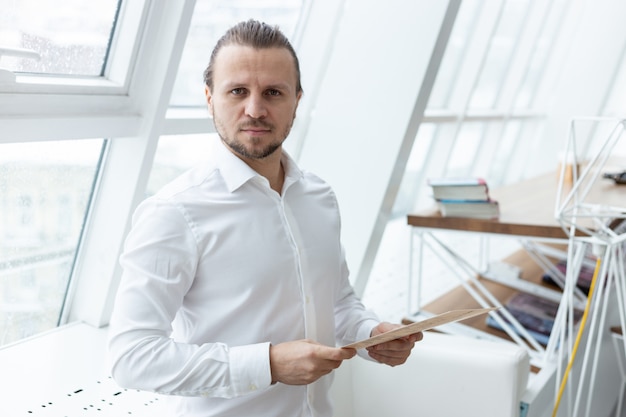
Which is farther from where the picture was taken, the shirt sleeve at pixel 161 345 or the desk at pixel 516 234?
the desk at pixel 516 234

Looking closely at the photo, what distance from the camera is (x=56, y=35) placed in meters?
1.96

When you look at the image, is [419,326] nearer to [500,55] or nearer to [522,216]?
[522,216]

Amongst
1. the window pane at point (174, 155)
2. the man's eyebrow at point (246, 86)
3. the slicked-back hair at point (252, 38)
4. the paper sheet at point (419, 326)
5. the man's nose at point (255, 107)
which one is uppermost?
the slicked-back hair at point (252, 38)

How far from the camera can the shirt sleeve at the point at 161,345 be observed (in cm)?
124

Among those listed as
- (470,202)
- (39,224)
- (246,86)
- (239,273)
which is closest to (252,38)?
(246,86)

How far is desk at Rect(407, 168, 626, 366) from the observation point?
273 centimetres

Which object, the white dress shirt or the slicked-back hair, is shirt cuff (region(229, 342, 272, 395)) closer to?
the white dress shirt

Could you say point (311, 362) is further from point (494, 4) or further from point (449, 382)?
point (494, 4)

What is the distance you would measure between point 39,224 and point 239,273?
3.55 feet

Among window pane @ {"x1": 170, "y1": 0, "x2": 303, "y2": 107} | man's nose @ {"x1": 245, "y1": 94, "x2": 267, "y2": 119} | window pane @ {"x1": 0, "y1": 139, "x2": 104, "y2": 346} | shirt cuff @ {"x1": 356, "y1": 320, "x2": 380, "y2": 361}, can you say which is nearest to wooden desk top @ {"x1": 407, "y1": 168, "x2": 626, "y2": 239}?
window pane @ {"x1": 170, "y1": 0, "x2": 303, "y2": 107}

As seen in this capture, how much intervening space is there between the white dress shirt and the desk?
4.09 ft

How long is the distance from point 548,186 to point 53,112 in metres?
2.79

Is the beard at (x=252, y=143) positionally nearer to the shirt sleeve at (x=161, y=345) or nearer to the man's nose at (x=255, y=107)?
the man's nose at (x=255, y=107)

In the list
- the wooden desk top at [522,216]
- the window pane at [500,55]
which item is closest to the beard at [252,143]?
the wooden desk top at [522,216]
